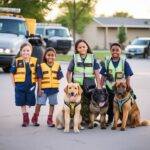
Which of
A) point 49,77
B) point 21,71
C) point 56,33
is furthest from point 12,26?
point 56,33

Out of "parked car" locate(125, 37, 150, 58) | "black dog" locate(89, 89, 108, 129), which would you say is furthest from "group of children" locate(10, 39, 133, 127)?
"parked car" locate(125, 37, 150, 58)

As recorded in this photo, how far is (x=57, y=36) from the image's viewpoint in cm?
4053

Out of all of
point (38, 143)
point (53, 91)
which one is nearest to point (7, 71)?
point (53, 91)

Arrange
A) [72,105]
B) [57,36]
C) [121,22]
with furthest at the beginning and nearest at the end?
1. [121,22]
2. [57,36]
3. [72,105]

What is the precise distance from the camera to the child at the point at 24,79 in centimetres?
1080

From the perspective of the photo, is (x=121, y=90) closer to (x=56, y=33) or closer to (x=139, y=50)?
(x=56, y=33)

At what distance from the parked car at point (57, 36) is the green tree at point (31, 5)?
477 centimetres

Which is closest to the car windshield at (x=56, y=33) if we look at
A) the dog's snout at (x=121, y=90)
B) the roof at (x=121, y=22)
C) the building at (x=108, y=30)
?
the dog's snout at (x=121, y=90)

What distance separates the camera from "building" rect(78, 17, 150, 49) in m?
84.7

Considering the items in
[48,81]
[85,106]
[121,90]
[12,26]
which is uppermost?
[12,26]

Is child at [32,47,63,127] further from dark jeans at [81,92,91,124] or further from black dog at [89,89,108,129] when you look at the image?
black dog at [89,89,108,129]

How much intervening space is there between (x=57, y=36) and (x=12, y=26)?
694 inches

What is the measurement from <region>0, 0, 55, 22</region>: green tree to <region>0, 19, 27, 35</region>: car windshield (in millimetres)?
21519

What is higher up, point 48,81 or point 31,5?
point 31,5
